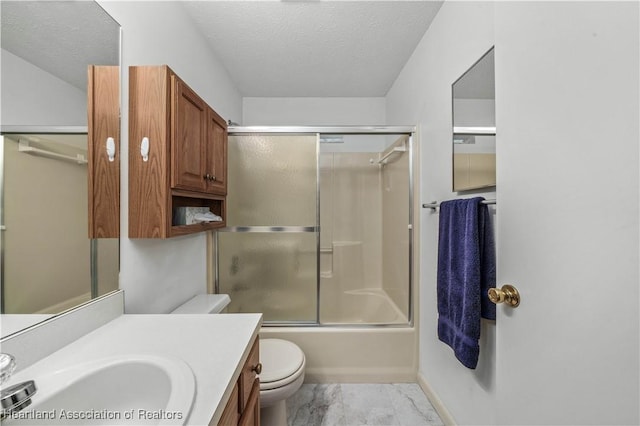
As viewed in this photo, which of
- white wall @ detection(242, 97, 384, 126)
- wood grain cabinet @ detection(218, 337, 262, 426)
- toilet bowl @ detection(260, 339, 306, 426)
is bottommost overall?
toilet bowl @ detection(260, 339, 306, 426)

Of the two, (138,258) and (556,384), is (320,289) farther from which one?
(556,384)

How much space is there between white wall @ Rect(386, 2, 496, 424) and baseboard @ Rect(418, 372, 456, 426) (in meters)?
0.03

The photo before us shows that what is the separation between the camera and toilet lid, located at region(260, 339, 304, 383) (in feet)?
4.64

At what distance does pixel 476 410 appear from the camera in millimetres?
1336

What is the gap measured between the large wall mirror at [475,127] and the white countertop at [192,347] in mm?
1162

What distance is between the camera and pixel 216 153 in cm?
169

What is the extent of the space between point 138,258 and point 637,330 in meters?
1.56

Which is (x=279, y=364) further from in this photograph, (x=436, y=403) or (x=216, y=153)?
(x=216, y=153)

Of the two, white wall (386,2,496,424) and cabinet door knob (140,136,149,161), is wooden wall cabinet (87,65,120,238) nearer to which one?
cabinet door knob (140,136,149,161)

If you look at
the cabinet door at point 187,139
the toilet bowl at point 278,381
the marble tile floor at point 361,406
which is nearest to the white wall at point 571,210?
the toilet bowl at point 278,381

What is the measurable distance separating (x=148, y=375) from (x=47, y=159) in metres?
0.69

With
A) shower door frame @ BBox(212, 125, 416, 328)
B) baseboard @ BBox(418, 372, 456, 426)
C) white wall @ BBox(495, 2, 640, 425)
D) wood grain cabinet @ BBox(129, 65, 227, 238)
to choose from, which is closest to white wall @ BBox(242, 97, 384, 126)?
shower door frame @ BBox(212, 125, 416, 328)

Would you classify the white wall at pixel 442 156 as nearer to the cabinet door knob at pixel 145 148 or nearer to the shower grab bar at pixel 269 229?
the shower grab bar at pixel 269 229

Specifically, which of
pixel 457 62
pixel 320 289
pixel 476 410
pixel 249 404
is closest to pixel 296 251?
pixel 320 289
